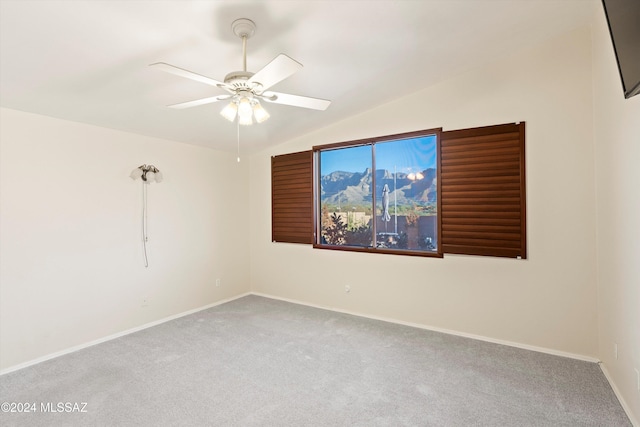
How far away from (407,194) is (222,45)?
2.71 m

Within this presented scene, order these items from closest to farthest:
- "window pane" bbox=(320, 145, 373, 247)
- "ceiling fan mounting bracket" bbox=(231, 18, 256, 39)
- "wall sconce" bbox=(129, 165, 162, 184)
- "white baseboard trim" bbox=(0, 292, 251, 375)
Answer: "ceiling fan mounting bracket" bbox=(231, 18, 256, 39) → "white baseboard trim" bbox=(0, 292, 251, 375) → "wall sconce" bbox=(129, 165, 162, 184) → "window pane" bbox=(320, 145, 373, 247)

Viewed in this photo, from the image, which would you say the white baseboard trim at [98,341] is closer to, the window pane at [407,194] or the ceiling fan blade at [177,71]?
the window pane at [407,194]

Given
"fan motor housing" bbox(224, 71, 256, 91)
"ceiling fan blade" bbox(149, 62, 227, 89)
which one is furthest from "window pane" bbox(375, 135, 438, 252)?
"ceiling fan blade" bbox(149, 62, 227, 89)

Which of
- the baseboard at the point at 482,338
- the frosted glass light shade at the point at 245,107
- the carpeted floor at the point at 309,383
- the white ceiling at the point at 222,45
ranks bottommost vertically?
the carpeted floor at the point at 309,383

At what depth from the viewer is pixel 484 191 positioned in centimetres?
331

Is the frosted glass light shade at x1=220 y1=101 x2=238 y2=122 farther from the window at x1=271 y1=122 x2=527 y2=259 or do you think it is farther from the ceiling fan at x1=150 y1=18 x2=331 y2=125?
the window at x1=271 y1=122 x2=527 y2=259

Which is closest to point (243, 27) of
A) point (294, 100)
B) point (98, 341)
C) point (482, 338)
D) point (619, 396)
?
point (294, 100)

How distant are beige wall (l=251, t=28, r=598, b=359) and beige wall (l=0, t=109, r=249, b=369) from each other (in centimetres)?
261

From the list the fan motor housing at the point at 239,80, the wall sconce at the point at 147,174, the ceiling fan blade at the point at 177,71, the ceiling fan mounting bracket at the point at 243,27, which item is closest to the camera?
the ceiling fan blade at the point at 177,71

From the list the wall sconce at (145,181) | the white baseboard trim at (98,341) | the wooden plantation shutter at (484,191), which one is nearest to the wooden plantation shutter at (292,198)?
the white baseboard trim at (98,341)

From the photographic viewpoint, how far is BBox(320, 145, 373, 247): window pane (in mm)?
4309

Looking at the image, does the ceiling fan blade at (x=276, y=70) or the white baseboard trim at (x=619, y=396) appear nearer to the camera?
the ceiling fan blade at (x=276, y=70)

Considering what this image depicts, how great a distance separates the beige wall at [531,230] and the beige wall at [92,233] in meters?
2.61

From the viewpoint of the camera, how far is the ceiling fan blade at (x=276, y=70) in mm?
1701
